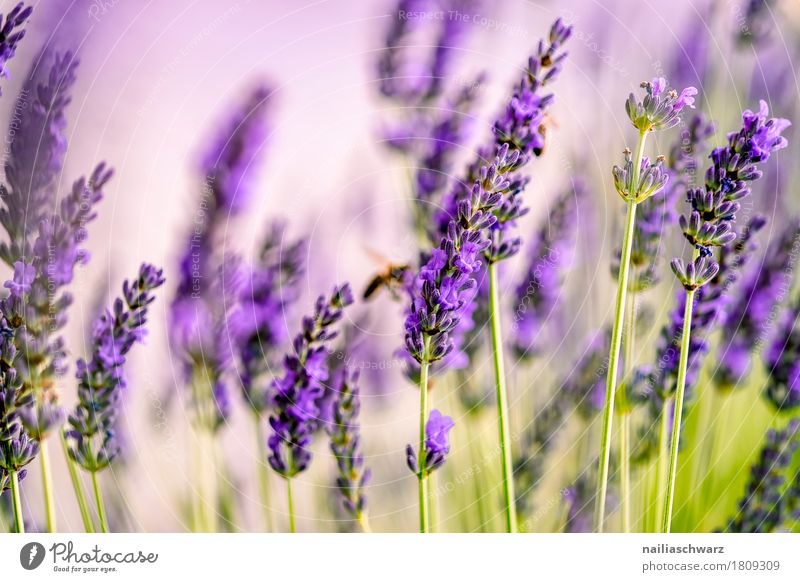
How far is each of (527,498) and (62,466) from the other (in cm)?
46

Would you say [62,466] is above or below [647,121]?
below

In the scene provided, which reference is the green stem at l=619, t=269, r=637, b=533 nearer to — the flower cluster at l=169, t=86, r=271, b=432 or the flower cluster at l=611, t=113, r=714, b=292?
the flower cluster at l=611, t=113, r=714, b=292

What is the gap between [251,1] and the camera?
0.68 meters

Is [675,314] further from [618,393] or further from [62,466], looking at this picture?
[62,466]

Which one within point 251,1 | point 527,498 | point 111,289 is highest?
point 251,1

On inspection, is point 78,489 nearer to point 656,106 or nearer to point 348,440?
point 348,440

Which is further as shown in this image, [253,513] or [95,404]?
[253,513]

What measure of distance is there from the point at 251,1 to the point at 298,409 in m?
0.42

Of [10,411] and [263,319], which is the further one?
[263,319]

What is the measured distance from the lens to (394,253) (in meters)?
0.70

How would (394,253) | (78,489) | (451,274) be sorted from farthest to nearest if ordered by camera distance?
1. (394,253)
2. (78,489)
3. (451,274)

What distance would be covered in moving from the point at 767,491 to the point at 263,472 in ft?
1.58

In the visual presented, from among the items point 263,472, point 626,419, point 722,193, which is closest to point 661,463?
point 626,419

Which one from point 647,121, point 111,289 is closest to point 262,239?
point 111,289
